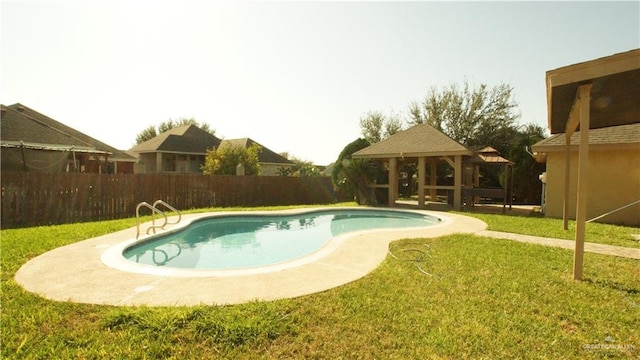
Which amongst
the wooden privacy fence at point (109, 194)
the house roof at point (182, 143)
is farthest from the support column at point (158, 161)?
the wooden privacy fence at point (109, 194)

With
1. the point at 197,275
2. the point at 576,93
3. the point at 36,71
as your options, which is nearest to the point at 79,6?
the point at 36,71

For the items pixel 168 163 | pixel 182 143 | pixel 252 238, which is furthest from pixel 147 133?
pixel 252 238

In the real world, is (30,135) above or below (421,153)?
above

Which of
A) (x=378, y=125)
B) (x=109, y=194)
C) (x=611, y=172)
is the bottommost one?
(x=109, y=194)

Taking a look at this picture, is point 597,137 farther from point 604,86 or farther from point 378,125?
point 378,125

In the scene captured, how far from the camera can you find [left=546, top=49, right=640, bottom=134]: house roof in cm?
436

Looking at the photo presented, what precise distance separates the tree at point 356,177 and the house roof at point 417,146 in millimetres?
624

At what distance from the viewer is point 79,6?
8242 mm

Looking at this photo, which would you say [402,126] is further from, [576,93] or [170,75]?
[576,93]

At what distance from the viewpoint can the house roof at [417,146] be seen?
14583mm

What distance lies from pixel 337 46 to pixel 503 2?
20.4ft

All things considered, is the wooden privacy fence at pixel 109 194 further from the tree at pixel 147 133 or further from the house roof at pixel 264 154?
the tree at pixel 147 133

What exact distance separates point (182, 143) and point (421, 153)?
21.8m

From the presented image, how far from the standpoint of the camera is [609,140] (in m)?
11.2
